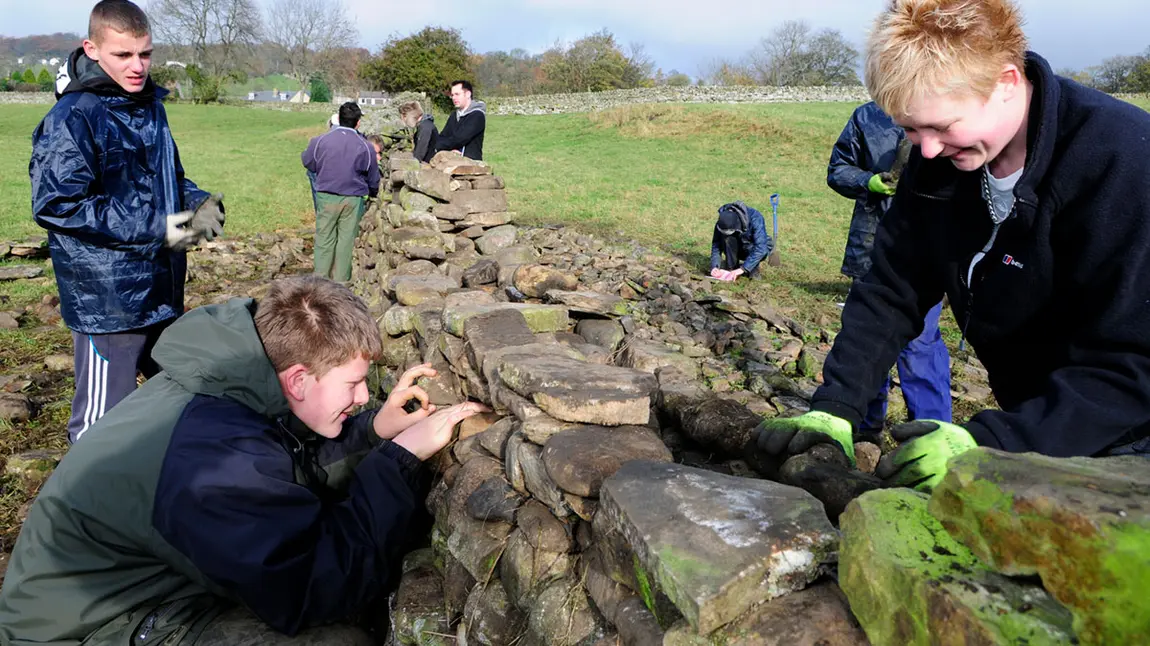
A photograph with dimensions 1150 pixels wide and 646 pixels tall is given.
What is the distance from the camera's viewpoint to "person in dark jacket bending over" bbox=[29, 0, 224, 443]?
337 centimetres

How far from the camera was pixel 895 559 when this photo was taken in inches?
45.8

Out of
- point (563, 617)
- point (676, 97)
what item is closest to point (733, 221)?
point (563, 617)

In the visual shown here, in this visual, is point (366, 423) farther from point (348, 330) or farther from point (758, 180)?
point (758, 180)

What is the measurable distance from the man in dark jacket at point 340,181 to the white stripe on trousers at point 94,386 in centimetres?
544

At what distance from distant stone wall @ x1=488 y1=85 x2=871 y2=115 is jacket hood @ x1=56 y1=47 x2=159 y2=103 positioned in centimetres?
3653

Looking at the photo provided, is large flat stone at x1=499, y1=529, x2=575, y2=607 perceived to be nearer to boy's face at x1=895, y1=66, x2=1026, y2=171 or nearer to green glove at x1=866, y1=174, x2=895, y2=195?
boy's face at x1=895, y1=66, x2=1026, y2=171

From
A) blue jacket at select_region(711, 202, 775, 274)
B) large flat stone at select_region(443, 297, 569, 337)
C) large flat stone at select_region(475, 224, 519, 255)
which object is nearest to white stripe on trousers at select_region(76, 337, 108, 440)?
large flat stone at select_region(443, 297, 569, 337)

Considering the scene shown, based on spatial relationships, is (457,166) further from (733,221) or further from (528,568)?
(528,568)

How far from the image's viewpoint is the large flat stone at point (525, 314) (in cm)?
344

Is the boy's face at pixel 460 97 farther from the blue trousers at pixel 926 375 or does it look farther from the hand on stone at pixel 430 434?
the hand on stone at pixel 430 434

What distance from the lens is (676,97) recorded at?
38.5 meters

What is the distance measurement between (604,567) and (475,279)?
11.3ft

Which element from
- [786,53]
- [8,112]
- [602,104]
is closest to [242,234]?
[602,104]

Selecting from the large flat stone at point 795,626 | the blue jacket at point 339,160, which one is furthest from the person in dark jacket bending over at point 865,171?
the blue jacket at point 339,160
